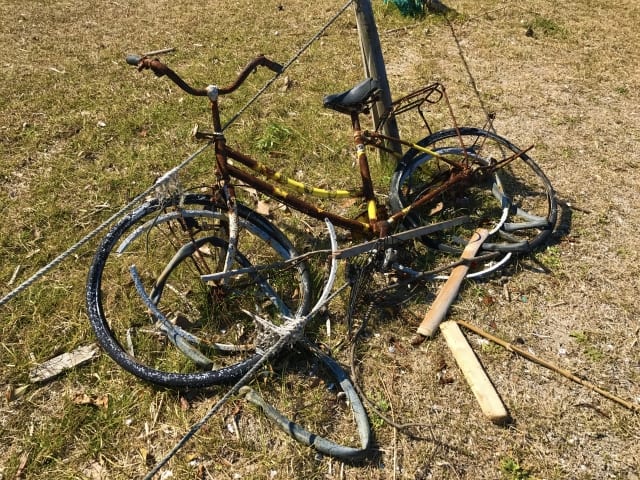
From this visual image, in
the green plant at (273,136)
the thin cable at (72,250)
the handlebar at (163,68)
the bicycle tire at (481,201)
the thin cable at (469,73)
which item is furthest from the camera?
the thin cable at (469,73)

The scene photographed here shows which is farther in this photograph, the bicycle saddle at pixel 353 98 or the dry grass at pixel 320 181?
the bicycle saddle at pixel 353 98

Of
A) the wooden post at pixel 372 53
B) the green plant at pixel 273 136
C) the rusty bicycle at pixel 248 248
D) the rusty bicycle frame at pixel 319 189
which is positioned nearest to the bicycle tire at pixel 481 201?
the rusty bicycle at pixel 248 248

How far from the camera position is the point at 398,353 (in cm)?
359

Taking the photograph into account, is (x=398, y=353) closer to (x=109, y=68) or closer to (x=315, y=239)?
(x=315, y=239)

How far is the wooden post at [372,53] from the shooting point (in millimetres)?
4270

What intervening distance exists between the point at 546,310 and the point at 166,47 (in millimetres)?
6978

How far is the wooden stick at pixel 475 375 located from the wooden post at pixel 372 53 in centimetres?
220

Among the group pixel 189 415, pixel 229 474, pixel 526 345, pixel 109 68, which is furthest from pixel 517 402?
pixel 109 68

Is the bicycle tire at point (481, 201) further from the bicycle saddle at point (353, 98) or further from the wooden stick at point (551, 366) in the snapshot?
the bicycle saddle at point (353, 98)

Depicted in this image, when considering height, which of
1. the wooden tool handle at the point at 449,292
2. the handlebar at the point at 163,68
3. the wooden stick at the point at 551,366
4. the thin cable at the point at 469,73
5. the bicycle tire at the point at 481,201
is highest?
the handlebar at the point at 163,68

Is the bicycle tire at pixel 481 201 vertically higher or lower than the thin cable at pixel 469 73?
lower

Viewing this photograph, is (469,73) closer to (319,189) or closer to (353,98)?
(353,98)

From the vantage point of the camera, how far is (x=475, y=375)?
3.34 meters

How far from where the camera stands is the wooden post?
14.0 ft
